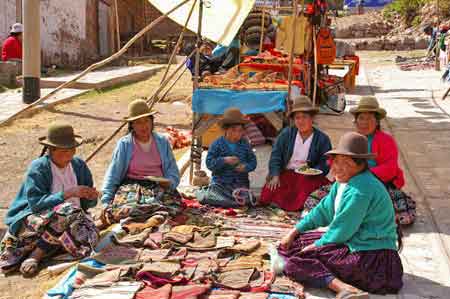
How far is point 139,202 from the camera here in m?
5.01

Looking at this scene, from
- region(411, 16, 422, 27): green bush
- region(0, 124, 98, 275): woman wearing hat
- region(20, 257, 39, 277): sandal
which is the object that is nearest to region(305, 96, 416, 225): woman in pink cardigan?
region(0, 124, 98, 275): woman wearing hat

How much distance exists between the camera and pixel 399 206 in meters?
5.02

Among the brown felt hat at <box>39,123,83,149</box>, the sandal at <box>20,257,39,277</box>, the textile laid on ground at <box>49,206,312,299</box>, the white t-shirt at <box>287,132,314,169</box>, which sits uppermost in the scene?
the brown felt hat at <box>39,123,83,149</box>

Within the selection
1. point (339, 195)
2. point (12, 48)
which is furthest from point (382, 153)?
point (12, 48)

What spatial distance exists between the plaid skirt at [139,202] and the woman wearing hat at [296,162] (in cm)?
89

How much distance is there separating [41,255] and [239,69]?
15.7 feet

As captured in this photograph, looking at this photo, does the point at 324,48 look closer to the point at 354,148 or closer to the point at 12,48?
the point at 12,48

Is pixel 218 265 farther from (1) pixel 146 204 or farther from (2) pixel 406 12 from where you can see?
(2) pixel 406 12

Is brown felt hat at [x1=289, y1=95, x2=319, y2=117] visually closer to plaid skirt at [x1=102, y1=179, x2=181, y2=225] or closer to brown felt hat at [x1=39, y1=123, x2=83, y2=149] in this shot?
plaid skirt at [x1=102, y1=179, x2=181, y2=225]

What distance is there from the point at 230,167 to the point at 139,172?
2.67ft

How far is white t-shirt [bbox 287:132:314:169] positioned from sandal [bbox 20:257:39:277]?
235cm

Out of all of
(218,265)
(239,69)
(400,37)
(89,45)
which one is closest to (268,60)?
(239,69)

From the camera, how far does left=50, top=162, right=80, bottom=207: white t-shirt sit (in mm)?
4379

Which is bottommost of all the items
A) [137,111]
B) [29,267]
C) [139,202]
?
[29,267]
